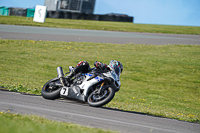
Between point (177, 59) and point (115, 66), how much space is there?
Result: 1366 centimetres

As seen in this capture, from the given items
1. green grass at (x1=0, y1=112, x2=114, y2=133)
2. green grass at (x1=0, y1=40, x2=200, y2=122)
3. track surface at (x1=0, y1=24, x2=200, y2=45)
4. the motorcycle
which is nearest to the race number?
the motorcycle

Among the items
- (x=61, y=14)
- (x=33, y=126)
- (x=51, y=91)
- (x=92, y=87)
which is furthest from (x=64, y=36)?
(x=33, y=126)

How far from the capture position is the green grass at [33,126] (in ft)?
15.0

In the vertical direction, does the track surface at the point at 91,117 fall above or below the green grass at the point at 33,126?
below

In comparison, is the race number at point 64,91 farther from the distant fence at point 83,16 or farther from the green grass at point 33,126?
the distant fence at point 83,16

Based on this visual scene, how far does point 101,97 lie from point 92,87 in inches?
18.6

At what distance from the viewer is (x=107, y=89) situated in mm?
7703

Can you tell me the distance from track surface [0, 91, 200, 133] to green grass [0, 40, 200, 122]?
2.02 metres

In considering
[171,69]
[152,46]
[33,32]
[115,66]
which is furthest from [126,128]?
[33,32]

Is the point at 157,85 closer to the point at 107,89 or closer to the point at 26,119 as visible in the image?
the point at 107,89

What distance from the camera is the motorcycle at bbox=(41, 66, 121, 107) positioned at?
7660 millimetres

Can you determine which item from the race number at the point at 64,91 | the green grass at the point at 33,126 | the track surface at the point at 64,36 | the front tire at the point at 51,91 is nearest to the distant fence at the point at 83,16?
the track surface at the point at 64,36

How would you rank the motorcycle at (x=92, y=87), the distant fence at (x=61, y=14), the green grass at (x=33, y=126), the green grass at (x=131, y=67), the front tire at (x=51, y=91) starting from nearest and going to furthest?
the green grass at (x=33, y=126)
the motorcycle at (x=92, y=87)
the front tire at (x=51, y=91)
the green grass at (x=131, y=67)
the distant fence at (x=61, y=14)

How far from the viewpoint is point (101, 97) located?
25.1ft
